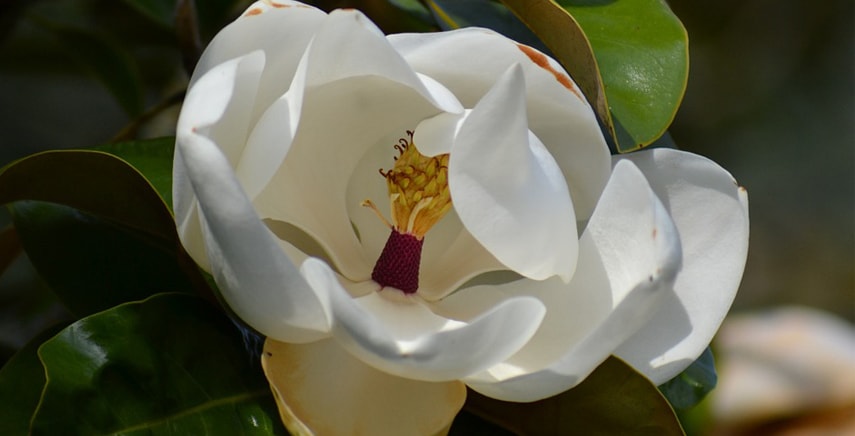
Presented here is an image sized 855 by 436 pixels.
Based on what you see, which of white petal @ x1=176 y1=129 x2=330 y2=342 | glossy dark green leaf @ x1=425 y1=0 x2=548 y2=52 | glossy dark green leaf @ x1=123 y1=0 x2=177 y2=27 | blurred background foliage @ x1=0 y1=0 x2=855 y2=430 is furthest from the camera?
blurred background foliage @ x1=0 y1=0 x2=855 y2=430

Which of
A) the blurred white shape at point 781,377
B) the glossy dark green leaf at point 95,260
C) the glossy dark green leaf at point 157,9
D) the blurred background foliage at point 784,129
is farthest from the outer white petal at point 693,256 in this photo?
the blurred background foliage at point 784,129

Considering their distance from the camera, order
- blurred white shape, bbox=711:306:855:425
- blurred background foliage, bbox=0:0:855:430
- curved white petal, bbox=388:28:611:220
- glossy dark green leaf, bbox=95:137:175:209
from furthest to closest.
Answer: blurred background foliage, bbox=0:0:855:430, blurred white shape, bbox=711:306:855:425, glossy dark green leaf, bbox=95:137:175:209, curved white petal, bbox=388:28:611:220

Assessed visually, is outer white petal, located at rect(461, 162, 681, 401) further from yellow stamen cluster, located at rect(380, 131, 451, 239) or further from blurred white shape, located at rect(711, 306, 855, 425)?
blurred white shape, located at rect(711, 306, 855, 425)

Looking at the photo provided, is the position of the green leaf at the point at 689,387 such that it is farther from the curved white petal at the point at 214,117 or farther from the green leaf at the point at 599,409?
the curved white petal at the point at 214,117

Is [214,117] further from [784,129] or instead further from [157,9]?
[784,129]

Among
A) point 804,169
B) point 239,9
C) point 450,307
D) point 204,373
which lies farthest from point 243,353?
point 804,169

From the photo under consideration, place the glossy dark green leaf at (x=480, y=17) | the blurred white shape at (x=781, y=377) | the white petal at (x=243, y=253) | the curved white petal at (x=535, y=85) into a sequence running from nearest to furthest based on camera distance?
the white petal at (x=243, y=253), the curved white petal at (x=535, y=85), the glossy dark green leaf at (x=480, y=17), the blurred white shape at (x=781, y=377)

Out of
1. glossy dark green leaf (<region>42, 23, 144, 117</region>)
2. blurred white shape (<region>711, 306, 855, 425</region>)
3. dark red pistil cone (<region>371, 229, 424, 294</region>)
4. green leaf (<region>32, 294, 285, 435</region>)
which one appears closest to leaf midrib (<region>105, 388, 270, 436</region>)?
green leaf (<region>32, 294, 285, 435</region>)
